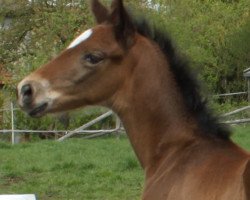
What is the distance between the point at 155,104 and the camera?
421 centimetres

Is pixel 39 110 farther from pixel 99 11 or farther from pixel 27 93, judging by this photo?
pixel 99 11

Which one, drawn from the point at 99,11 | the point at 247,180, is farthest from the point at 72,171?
the point at 247,180

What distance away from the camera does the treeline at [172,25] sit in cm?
2287

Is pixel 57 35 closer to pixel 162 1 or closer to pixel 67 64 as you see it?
pixel 162 1

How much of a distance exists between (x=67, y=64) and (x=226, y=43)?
22.5m

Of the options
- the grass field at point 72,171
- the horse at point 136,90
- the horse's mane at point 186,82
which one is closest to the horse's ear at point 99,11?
the horse at point 136,90

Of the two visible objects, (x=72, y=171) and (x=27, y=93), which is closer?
(x=27, y=93)

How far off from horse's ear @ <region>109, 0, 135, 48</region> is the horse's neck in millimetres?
114

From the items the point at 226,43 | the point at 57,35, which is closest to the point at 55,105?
the point at 57,35

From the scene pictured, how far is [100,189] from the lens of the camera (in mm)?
9727

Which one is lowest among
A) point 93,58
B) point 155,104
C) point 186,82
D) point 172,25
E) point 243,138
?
point 243,138

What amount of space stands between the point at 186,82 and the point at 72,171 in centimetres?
708

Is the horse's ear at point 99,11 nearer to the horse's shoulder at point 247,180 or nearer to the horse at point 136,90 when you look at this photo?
the horse at point 136,90

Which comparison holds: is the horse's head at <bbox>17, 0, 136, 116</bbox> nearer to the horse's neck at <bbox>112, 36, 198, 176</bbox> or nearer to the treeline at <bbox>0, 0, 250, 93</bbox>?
the horse's neck at <bbox>112, 36, 198, 176</bbox>
